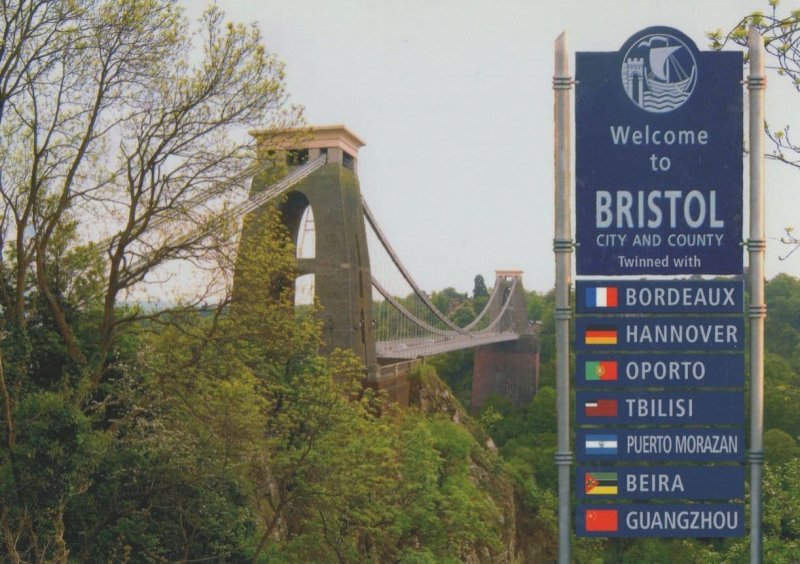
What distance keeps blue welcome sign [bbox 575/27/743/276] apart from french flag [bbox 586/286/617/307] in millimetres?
124

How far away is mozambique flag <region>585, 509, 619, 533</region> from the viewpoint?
509cm

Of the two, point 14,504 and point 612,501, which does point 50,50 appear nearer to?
point 14,504

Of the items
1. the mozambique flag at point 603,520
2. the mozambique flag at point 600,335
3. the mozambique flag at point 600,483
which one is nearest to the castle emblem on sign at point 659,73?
the mozambique flag at point 600,335

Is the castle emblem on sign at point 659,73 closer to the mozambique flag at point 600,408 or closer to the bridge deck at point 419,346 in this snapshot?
the mozambique flag at point 600,408

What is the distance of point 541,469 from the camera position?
35.1m

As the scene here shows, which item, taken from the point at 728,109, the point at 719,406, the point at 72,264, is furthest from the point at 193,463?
the point at 728,109

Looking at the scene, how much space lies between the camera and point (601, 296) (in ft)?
17.0

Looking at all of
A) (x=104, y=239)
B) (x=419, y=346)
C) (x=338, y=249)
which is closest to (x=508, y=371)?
(x=419, y=346)

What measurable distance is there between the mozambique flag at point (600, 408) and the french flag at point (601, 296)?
64 cm

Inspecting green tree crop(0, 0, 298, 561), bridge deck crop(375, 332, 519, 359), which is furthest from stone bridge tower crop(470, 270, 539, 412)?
green tree crop(0, 0, 298, 561)

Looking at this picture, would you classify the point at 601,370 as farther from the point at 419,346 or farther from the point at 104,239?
the point at 419,346

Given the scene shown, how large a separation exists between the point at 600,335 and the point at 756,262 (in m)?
1.19

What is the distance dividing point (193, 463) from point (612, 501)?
626cm

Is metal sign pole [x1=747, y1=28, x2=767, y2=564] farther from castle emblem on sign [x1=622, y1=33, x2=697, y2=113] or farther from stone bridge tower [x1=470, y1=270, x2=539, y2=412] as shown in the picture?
stone bridge tower [x1=470, y1=270, x2=539, y2=412]
